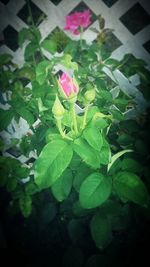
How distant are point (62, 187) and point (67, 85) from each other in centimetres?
32

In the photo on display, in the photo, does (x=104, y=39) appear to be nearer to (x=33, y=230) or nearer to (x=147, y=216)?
(x=147, y=216)

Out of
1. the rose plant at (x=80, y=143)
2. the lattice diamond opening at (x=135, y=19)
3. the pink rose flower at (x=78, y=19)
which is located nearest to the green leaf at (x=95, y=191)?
the rose plant at (x=80, y=143)

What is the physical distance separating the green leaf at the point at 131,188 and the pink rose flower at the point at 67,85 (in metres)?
0.27

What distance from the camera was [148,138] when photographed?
96 cm

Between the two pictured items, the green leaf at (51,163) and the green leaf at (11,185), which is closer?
the green leaf at (51,163)

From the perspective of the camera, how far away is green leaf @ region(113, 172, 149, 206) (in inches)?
26.6

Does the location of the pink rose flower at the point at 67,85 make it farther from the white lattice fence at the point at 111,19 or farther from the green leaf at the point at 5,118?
the white lattice fence at the point at 111,19

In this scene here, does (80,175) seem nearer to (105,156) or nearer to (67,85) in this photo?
(105,156)

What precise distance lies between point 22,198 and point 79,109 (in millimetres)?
507

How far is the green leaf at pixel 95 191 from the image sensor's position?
0.68 metres

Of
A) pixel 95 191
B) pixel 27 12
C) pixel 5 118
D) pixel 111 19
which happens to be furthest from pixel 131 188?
pixel 27 12

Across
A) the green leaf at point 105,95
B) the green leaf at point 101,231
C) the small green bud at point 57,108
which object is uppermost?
the small green bud at point 57,108

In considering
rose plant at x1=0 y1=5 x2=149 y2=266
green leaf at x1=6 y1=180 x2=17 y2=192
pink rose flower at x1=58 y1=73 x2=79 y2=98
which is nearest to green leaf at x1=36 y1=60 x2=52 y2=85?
rose plant at x1=0 y1=5 x2=149 y2=266

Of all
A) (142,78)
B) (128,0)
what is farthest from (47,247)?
(128,0)
